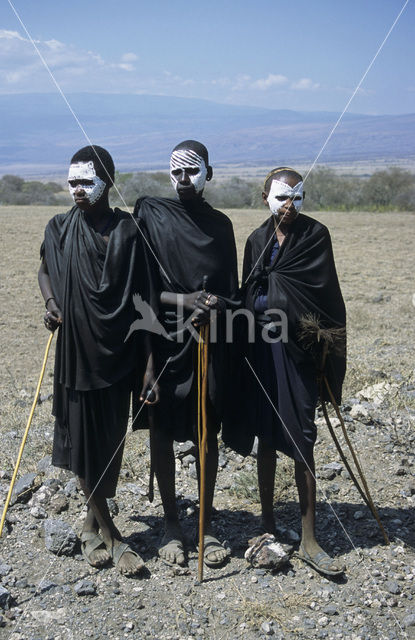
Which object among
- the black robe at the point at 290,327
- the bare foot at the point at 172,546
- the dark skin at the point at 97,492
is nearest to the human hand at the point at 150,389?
the dark skin at the point at 97,492

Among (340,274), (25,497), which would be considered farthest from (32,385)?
(340,274)

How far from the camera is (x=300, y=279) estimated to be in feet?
12.1

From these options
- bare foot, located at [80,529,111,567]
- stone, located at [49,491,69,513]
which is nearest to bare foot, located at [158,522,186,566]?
bare foot, located at [80,529,111,567]

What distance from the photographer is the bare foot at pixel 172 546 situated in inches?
152

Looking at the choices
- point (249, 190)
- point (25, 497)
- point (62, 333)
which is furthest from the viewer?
point (249, 190)

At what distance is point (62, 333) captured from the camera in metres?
3.60

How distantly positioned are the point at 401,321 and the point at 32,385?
16.4 ft

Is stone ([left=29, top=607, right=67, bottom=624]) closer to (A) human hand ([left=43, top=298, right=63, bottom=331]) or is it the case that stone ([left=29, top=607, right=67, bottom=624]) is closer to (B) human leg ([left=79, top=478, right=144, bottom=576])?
(B) human leg ([left=79, top=478, right=144, bottom=576])

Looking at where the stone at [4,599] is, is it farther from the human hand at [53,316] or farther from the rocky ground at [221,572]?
the human hand at [53,316]

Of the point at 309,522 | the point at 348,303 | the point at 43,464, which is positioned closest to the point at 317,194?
the point at 348,303

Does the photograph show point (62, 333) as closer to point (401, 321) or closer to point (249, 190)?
point (401, 321)

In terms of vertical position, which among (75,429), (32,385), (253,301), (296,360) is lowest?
(32,385)

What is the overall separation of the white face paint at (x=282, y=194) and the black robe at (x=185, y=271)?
27cm

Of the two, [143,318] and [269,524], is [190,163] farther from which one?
[269,524]
